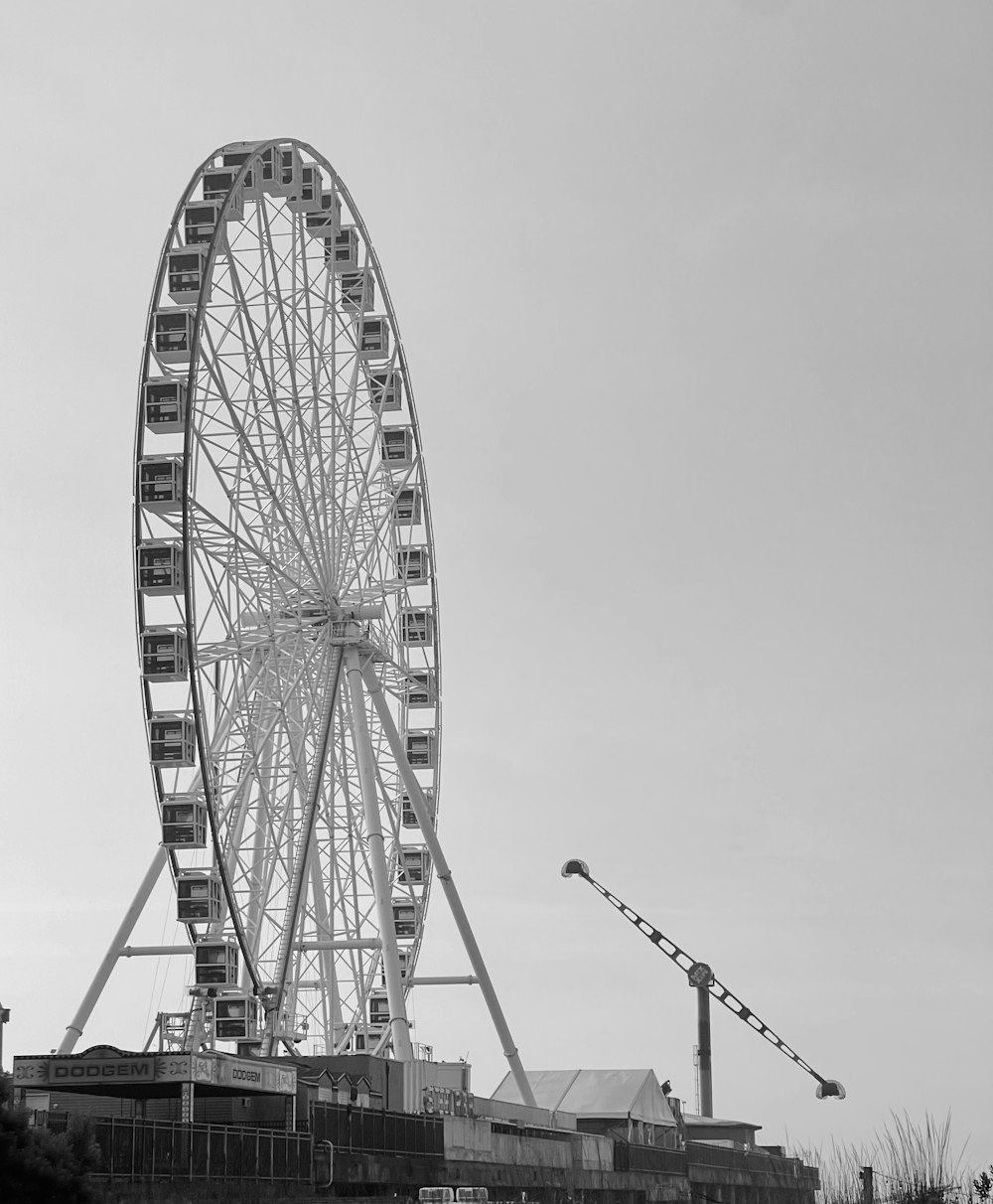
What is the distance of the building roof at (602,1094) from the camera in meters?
78.8

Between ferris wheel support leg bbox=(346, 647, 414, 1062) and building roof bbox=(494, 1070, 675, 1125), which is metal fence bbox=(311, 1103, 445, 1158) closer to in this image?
ferris wheel support leg bbox=(346, 647, 414, 1062)

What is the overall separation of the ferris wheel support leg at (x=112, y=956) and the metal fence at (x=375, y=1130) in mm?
11967

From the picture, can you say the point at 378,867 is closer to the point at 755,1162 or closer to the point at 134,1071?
the point at 134,1071

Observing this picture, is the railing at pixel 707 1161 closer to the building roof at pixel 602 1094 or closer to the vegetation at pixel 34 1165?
the building roof at pixel 602 1094

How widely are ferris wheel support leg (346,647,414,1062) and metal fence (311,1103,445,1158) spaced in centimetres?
597

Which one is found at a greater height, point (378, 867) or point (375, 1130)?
point (378, 867)

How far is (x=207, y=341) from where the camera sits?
57719 mm

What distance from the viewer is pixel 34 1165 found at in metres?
31.2

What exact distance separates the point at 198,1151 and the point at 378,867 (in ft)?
70.8

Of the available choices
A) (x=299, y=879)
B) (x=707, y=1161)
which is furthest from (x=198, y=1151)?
(x=707, y=1161)

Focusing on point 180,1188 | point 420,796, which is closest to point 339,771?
point 420,796

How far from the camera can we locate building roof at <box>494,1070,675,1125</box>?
78812mm

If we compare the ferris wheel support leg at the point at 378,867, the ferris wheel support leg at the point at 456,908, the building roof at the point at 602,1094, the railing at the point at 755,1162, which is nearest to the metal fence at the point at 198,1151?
the ferris wheel support leg at the point at 378,867

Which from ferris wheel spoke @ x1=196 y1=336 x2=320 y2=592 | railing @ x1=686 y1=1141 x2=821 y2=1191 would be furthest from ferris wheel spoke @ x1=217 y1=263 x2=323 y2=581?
railing @ x1=686 y1=1141 x2=821 y2=1191
